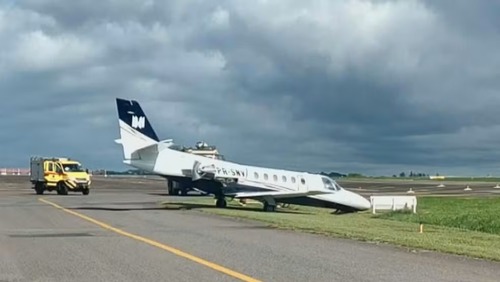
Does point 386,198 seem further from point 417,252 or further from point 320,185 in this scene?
point 417,252

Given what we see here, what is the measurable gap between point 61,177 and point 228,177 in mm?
24778

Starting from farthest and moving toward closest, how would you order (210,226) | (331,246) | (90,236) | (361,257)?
Answer: (210,226), (90,236), (331,246), (361,257)

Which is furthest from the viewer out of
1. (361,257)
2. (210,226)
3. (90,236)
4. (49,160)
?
(49,160)

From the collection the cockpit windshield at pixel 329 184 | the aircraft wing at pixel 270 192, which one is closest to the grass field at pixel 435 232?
the cockpit windshield at pixel 329 184

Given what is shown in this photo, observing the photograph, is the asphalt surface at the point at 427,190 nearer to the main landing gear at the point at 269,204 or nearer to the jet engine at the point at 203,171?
the main landing gear at the point at 269,204

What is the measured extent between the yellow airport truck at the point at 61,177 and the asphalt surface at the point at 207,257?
1465 inches

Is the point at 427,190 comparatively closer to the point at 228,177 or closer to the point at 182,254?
the point at 228,177

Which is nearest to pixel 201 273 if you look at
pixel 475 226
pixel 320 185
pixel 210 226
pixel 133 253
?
pixel 133 253

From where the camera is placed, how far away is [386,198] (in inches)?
1590

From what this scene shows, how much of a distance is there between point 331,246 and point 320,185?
74.9ft

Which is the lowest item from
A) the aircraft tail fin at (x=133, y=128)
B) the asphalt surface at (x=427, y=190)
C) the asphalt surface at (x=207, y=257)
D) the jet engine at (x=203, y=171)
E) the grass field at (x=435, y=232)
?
the asphalt surface at (x=427, y=190)

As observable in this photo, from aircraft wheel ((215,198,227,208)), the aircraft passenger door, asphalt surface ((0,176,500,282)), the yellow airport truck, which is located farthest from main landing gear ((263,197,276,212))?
the yellow airport truck

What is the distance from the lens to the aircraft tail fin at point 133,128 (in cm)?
4075

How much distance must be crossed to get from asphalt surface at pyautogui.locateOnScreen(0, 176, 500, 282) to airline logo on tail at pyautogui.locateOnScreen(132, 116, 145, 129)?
672 inches
